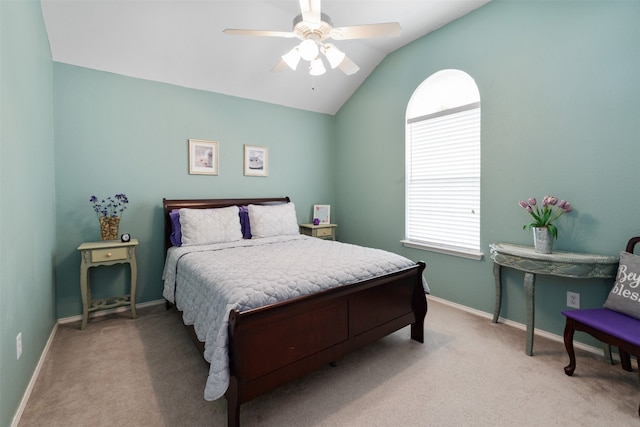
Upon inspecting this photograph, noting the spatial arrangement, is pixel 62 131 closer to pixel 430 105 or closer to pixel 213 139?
pixel 213 139

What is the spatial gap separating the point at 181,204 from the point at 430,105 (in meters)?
3.09

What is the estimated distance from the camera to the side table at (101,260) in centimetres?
269

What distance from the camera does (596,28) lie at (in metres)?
2.20

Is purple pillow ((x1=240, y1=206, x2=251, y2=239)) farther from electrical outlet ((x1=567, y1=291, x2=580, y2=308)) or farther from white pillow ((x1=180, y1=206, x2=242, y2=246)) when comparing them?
electrical outlet ((x1=567, y1=291, x2=580, y2=308))

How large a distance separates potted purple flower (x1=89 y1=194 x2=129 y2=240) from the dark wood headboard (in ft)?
1.32

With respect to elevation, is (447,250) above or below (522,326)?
above

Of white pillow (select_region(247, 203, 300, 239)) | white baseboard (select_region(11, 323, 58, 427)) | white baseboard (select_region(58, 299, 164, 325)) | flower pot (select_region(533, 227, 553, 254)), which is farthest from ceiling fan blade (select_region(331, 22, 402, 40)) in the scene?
white baseboard (select_region(58, 299, 164, 325))

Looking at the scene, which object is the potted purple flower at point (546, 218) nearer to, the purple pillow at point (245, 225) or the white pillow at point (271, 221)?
the white pillow at point (271, 221)

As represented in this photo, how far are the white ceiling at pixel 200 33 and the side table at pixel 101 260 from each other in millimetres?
1791

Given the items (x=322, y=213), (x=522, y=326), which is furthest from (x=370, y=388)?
(x=322, y=213)

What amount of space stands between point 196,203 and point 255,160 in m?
0.99

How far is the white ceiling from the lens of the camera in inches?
102

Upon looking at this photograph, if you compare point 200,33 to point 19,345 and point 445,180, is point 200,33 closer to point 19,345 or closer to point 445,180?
point 19,345

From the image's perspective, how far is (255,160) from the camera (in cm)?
400
